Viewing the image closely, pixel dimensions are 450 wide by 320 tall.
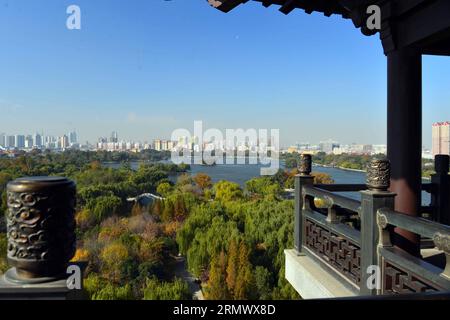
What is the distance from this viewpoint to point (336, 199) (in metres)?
2.85

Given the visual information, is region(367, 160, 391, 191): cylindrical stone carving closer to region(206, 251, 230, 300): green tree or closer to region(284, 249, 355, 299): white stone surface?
region(284, 249, 355, 299): white stone surface

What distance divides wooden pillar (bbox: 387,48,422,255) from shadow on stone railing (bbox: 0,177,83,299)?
9.45ft

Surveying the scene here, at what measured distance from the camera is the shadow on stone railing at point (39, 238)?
1104mm

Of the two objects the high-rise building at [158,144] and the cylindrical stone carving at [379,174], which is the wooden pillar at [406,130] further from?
the high-rise building at [158,144]

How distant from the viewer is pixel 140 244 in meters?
23.8

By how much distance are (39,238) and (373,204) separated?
1.95 meters

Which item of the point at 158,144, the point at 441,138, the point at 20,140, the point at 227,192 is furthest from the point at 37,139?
the point at 441,138

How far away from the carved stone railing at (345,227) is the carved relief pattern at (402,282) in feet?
0.17

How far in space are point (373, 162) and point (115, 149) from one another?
7885 cm

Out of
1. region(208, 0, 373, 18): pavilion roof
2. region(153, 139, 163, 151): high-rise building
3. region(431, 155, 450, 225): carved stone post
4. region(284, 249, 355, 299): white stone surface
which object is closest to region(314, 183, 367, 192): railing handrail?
region(284, 249, 355, 299): white stone surface

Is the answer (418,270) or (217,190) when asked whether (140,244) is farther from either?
(418,270)

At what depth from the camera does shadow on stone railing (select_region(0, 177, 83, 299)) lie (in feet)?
3.62

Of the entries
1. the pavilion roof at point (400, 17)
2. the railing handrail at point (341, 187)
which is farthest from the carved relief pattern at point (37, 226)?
the railing handrail at point (341, 187)
